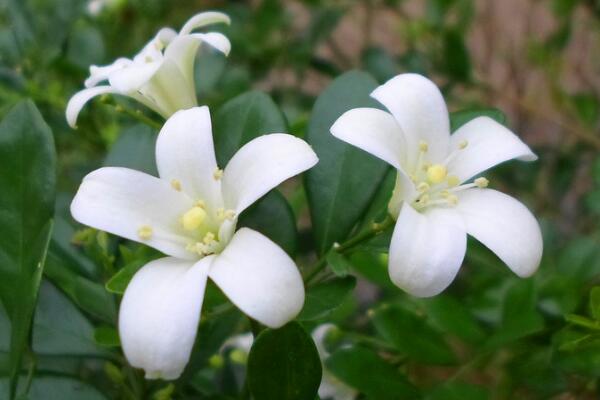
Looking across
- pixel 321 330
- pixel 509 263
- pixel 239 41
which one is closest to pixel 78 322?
pixel 321 330

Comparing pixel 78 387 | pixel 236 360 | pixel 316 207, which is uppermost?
pixel 316 207

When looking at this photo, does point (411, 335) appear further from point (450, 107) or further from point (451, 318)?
point (450, 107)

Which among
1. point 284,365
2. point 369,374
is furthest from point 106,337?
point 369,374

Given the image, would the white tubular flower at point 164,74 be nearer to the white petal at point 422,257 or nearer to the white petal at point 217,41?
the white petal at point 217,41

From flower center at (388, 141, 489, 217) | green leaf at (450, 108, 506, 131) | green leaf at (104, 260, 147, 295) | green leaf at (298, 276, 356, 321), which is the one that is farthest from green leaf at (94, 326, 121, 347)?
green leaf at (450, 108, 506, 131)

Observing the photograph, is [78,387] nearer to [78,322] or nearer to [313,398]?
[78,322]

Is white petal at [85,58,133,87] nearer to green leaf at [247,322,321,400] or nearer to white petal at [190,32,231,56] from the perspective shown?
white petal at [190,32,231,56]

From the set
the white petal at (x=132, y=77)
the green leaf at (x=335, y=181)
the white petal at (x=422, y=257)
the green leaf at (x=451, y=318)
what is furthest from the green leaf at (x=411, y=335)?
the white petal at (x=132, y=77)

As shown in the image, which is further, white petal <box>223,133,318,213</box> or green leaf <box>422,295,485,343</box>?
green leaf <box>422,295,485,343</box>
